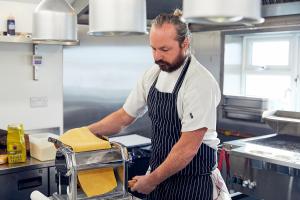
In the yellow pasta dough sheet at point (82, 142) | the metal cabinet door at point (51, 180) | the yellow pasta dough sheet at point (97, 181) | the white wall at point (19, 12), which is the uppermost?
the white wall at point (19, 12)

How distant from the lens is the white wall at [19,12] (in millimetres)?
2826

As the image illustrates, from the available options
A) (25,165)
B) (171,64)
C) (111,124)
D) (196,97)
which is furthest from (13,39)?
Result: (196,97)

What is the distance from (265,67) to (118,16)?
2723 mm

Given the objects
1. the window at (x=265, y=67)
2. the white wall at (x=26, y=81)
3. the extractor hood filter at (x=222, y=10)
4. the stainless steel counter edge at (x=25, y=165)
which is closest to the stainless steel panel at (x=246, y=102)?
the window at (x=265, y=67)

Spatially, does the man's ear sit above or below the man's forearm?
above

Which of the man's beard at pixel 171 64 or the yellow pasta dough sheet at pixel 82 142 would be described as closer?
the yellow pasta dough sheet at pixel 82 142

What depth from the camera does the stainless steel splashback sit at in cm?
321

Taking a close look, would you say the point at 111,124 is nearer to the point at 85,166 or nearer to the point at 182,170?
the point at 182,170

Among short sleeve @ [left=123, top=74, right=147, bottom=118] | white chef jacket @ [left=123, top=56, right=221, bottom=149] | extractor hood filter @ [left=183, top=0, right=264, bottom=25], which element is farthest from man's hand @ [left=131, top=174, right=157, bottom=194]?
extractor hood filter @ [left=183, top=0, right=264, bottom=25]

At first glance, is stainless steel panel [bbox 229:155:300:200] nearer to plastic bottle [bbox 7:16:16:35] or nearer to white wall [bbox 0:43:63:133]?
white wall [bbox 0:43:63:133]

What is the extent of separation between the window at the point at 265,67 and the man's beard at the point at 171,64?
5.64 ft

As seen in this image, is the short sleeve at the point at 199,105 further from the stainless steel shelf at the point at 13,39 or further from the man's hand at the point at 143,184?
the stainless steel shelf at the point at 13,39

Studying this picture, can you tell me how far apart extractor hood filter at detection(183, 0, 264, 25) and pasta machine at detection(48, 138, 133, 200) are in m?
0.74

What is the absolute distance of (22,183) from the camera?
7.95ft
